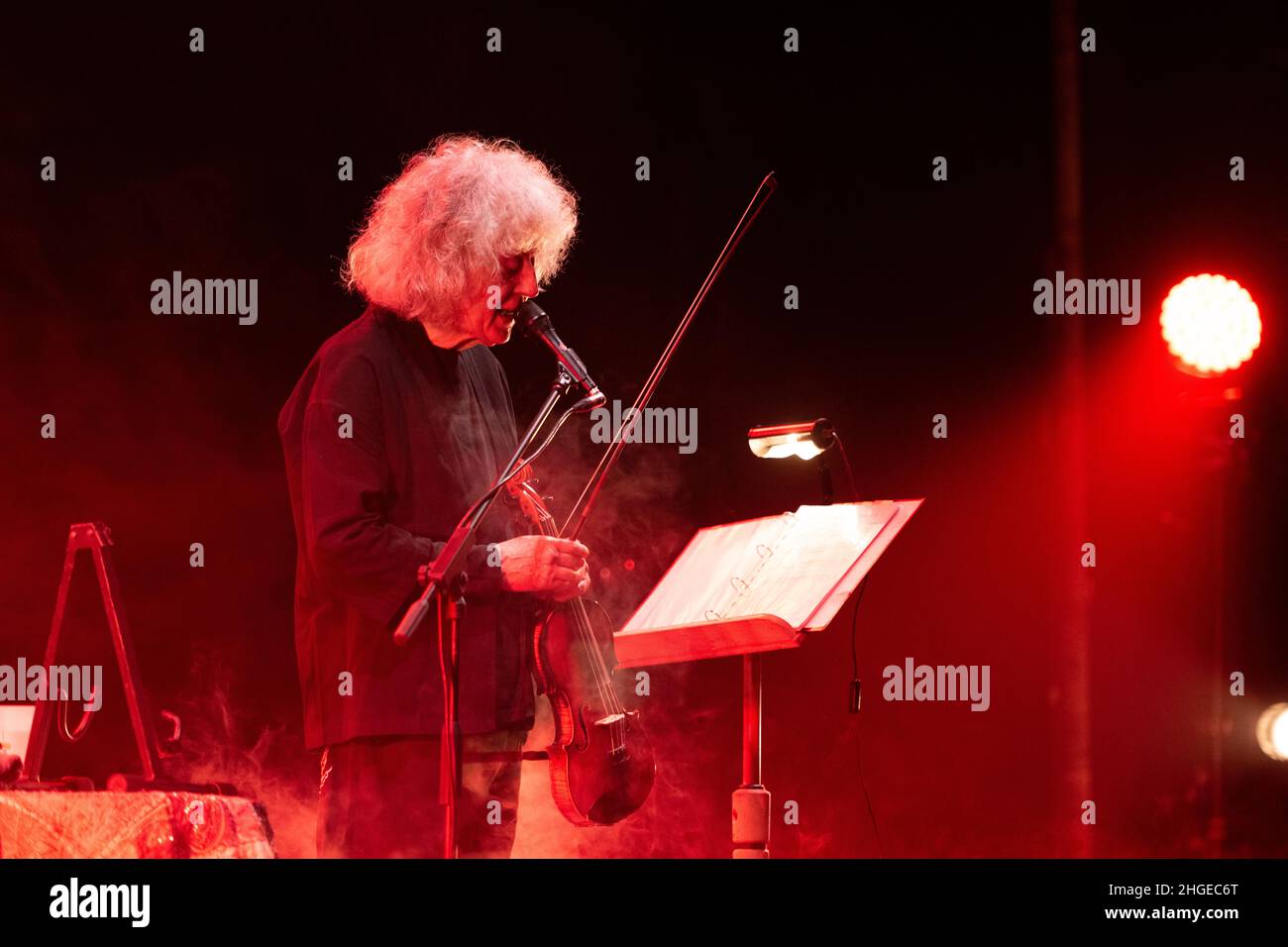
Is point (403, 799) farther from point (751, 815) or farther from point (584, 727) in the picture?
point (751, 815)

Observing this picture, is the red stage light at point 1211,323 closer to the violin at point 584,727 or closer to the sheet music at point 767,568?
the sheet music at point 767,568

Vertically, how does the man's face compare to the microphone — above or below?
above

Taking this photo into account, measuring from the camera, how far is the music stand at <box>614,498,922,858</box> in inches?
103

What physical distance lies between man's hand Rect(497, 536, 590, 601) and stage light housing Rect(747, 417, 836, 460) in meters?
0.54

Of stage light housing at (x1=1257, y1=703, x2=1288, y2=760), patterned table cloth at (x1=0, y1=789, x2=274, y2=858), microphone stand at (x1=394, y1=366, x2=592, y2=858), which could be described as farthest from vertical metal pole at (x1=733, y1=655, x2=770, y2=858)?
stage light housing at (x1=1257, y1=703, x2=1288, y2=760)

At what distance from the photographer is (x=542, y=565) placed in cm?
278

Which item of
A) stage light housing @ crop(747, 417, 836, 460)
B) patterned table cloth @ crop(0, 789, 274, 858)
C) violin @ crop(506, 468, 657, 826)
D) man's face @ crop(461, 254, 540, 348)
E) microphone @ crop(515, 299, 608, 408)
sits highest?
man's face @ crop(461, 254, 540, 348)

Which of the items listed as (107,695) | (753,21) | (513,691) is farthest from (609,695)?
(753,21)

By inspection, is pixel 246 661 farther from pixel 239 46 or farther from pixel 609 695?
pixel 239 46

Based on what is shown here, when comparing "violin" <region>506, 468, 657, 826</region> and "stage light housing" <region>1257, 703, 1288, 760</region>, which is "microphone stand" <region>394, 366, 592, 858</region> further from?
"stage light housing" <region>1257, 703, 1288, 760</region>

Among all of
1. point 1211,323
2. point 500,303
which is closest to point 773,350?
point 1211,323

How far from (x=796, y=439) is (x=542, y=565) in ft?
2.17

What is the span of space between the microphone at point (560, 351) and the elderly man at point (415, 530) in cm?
20

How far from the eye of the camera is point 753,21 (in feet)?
13.9
